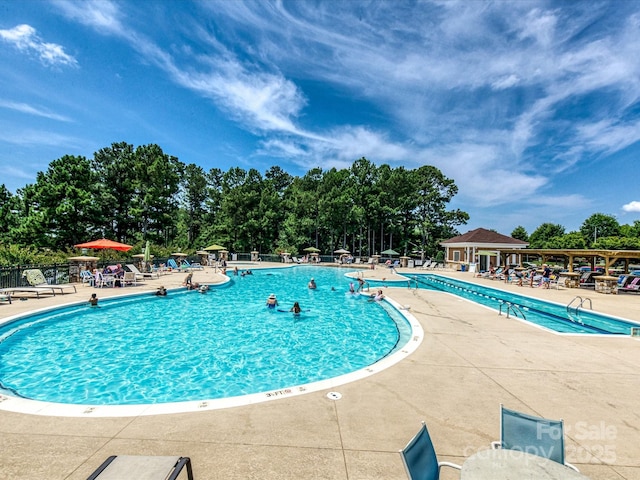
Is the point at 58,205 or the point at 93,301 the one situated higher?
the point at 58,205

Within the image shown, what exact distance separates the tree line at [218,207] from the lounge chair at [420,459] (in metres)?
33.2

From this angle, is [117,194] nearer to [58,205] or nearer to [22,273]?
[58,205]

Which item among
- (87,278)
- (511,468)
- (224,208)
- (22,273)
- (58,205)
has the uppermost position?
(224,208)

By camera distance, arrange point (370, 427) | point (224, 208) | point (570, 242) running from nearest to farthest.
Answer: point (370, 427) < point (224, 208) < point (570, 242)

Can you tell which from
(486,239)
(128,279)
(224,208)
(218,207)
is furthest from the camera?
(218,207)

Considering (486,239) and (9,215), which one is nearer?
(9,215)

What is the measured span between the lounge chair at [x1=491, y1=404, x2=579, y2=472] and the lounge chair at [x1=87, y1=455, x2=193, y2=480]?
295 centimetres

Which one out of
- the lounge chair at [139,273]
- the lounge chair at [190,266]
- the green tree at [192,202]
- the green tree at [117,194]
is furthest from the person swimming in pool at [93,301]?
the green tree at [192,202]

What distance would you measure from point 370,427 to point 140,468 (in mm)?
2617

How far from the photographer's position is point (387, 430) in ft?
12.7

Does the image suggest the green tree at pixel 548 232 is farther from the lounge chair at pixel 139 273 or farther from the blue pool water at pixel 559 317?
the lounge chair at pixel 139 273

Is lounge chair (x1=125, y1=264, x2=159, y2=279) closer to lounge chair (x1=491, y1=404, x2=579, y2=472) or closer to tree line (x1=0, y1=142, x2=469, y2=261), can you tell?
tree line (x1=0, y1=142, x2=469, y2=261)

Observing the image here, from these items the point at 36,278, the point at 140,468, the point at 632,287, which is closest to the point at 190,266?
the point at 36,278

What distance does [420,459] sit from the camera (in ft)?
8.07
